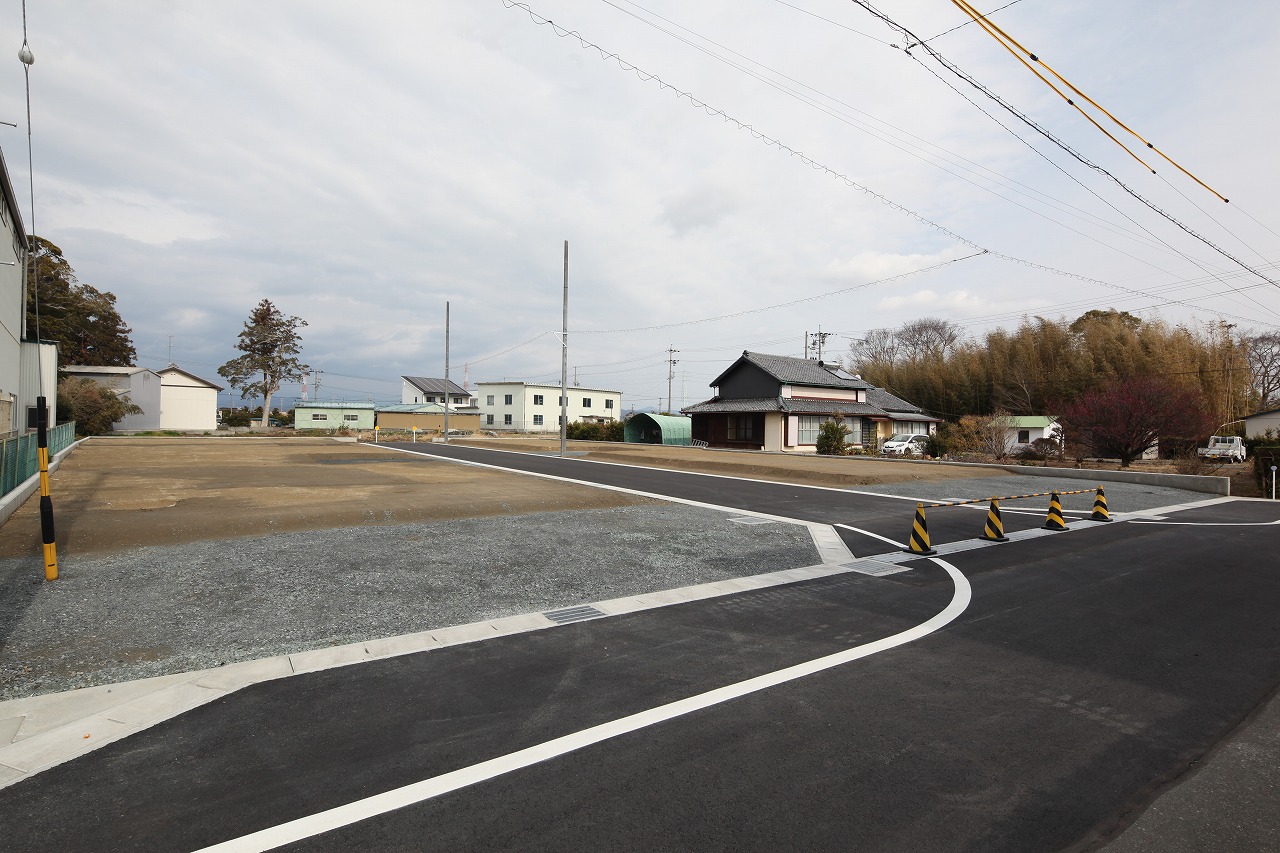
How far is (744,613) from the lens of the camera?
6.25 meters

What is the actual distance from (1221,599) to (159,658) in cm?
1058

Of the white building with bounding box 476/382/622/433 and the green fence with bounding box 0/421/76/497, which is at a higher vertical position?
the white building with bounding box 476/382/622/433

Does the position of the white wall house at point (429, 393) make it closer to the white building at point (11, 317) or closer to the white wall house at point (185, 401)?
the white wall house at point (185, 401)

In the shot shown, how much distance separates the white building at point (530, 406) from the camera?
72375mm

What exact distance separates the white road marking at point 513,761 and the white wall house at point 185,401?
194 ft

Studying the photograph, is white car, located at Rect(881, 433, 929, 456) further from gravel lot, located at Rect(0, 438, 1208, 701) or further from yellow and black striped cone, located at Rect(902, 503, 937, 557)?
yellow and black striped cone, located at Rect(902, 503, 937, 557)

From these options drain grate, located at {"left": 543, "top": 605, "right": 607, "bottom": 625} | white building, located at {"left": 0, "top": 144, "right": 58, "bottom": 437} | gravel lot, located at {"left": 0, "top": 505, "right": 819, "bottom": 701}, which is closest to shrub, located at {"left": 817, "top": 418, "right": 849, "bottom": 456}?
gravel lot, located at {"left": 0, "top": 505, "right": 819, "bottom": 701}

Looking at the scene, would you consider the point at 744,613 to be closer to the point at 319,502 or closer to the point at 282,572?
the point at 282,572

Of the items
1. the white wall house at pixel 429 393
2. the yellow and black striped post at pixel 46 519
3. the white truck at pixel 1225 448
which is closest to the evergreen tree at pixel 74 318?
the white wall house at pixel 429 393

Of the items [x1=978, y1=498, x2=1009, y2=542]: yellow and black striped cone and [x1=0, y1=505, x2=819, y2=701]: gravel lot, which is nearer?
[x1=0, y1=505, x2=819, y2=701]: gravel lot

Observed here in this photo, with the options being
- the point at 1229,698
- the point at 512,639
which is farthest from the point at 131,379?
the point at 1229,698

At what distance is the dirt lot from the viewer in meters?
8.92

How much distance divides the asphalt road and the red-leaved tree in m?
23.0

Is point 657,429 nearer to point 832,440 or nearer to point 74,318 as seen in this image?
point 832,440
